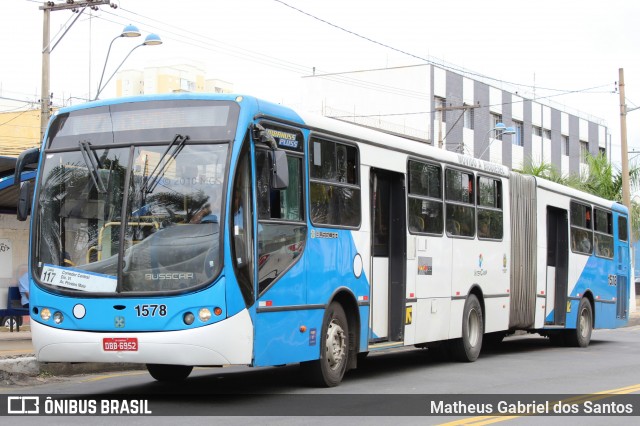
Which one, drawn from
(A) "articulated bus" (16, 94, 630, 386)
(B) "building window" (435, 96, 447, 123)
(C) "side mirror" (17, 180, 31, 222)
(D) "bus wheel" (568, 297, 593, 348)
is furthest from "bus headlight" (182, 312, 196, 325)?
(B) "building window" (435, 96, 447, 123)

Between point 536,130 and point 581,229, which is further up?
point 536,130

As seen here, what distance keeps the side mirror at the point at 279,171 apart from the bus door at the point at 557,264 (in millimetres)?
10327

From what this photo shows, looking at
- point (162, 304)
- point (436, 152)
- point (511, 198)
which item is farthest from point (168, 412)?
point (511, 198)

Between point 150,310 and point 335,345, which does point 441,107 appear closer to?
point 335,345

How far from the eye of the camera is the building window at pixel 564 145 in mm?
63125

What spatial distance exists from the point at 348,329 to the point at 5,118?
44.0m

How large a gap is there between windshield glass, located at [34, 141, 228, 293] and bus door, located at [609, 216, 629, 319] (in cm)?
1481

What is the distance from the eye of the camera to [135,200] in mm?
9820

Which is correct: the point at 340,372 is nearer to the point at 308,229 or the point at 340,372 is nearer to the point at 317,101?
the point at 308,229

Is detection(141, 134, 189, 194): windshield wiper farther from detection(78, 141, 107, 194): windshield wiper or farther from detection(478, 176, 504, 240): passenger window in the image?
detection(478, 176, 504, 240): passenger window

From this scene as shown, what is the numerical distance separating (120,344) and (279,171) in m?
2.35

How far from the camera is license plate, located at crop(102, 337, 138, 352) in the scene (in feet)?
31.1

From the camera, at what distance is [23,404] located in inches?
396

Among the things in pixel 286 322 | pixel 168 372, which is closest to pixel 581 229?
pixel 168 372
